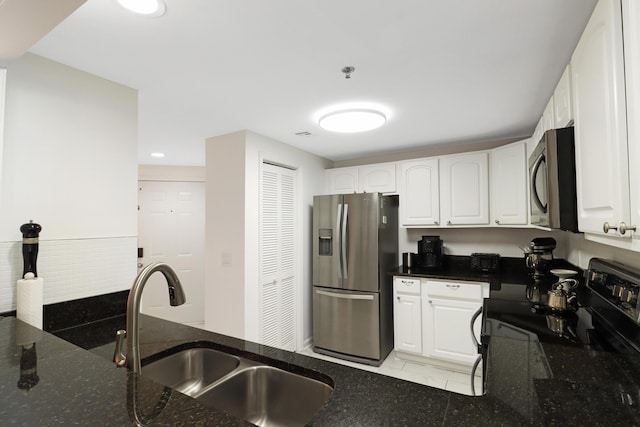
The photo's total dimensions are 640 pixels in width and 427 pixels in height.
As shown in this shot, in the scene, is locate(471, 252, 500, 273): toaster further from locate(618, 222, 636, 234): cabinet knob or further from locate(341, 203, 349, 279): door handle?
locate(618, 222, 636, 234): cabinet knob

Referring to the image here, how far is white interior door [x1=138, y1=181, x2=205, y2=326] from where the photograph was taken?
4.05 metres

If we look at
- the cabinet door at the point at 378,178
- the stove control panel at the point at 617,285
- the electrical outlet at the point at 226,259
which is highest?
the cabinet door at the point at 378,178

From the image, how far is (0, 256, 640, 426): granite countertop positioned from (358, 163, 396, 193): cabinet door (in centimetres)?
243

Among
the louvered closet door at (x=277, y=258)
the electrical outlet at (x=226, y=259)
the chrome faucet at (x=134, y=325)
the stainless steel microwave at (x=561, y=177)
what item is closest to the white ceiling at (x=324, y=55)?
the stainless steel microwave at (x=561, y=177)

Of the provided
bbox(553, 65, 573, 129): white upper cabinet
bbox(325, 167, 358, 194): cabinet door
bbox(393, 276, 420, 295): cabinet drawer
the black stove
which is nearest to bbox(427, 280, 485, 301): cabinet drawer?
bbox(393, 276, 420, 295): cabinet drawer

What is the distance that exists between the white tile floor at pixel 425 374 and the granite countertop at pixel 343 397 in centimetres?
177

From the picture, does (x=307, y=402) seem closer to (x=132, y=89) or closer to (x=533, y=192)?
(x=533, y=192)

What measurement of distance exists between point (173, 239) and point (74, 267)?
2.82 m

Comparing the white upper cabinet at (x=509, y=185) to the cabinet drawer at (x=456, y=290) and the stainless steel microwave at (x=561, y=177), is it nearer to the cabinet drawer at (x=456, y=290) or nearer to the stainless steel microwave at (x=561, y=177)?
the cabinet drawer at (x=456, y=290)

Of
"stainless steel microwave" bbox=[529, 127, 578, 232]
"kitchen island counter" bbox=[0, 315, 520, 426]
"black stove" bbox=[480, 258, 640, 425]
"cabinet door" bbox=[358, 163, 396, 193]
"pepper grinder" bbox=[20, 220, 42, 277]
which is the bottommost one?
"black stove" bbox=[480, 258, 640, 425]

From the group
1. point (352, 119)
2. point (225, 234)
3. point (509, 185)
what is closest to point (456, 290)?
point (509, 185)

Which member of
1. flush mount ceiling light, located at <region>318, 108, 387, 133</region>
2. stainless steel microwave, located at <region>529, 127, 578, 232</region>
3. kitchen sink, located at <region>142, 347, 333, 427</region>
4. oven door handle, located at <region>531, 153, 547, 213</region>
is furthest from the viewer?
flush mount ceiling light, located at <region>318, 108, 387, 133</region>

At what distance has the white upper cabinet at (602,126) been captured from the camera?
0.86 meters

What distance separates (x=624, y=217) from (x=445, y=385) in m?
2.26
